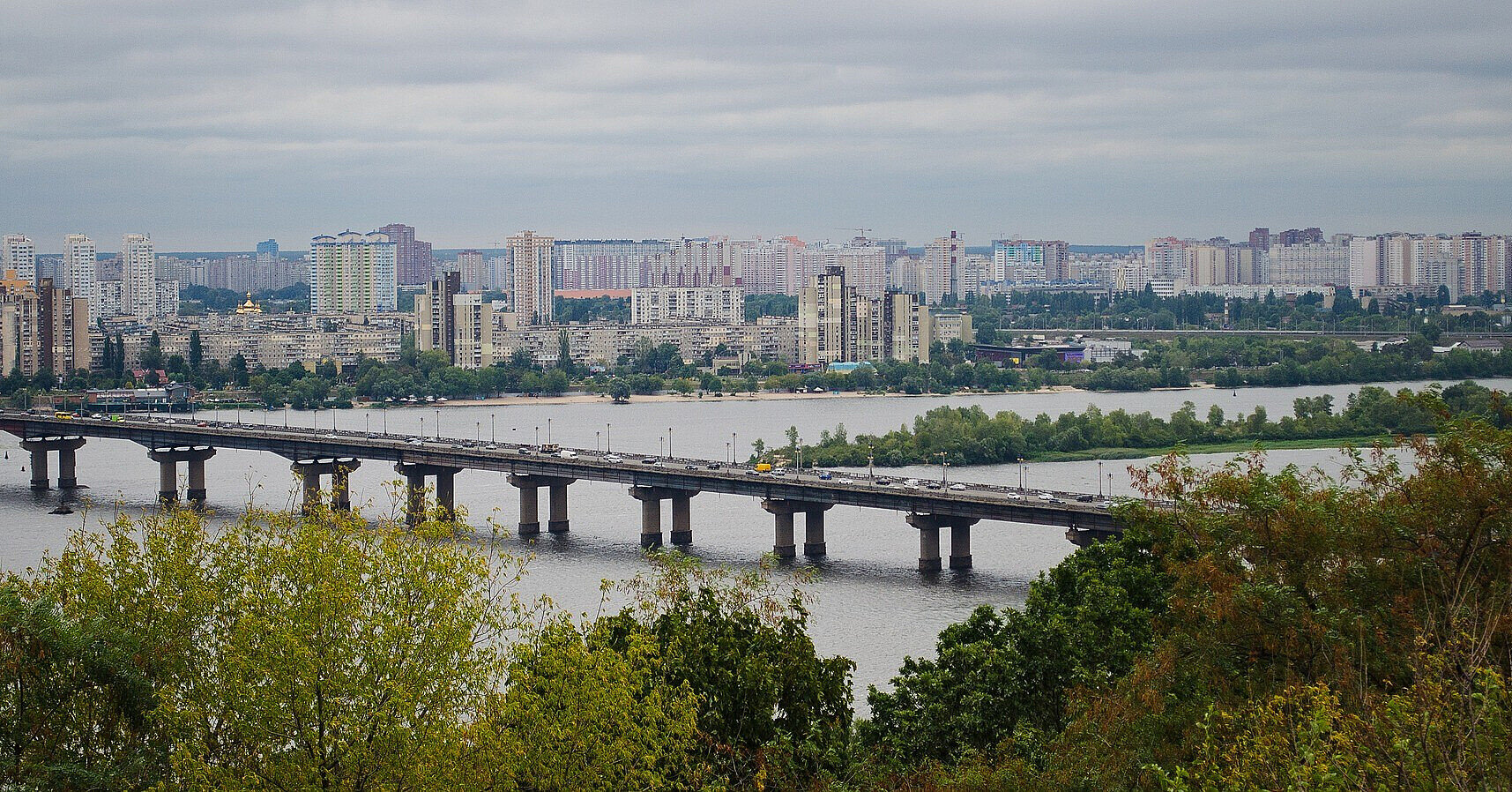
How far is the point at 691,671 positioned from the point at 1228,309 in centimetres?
7655

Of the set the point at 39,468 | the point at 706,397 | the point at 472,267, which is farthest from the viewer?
the point at 472,267

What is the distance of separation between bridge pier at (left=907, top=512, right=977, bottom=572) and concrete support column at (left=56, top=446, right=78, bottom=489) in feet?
50.6

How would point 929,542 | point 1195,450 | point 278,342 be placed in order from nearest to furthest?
point 929,542, point 1195,450, point 278,342

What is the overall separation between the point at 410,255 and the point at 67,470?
317 ft

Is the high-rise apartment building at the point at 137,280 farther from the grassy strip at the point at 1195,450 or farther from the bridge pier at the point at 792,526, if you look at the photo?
the bridge pier at the point at 792,526

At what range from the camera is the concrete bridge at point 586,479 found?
21688mm

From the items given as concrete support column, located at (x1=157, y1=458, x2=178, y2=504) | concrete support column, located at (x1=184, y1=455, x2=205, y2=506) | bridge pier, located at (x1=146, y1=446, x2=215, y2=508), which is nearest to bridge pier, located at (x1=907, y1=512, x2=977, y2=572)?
concrete support column, located at (x1=184, y1=455, x2=205, y2=506)

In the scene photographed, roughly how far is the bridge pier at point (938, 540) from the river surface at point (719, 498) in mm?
239

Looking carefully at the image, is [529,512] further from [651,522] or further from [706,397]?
[706,397]

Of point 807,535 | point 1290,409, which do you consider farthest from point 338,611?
point 1290,409

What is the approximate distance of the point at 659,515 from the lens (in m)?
24.0

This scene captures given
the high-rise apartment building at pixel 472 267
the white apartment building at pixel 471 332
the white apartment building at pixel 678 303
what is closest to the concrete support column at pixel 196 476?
the white apartment building at pixel 471 332

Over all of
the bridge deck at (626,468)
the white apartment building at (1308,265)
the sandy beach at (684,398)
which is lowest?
the sandy beach at (684,398)

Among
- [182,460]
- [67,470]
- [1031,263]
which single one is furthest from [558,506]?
[1031,263]
